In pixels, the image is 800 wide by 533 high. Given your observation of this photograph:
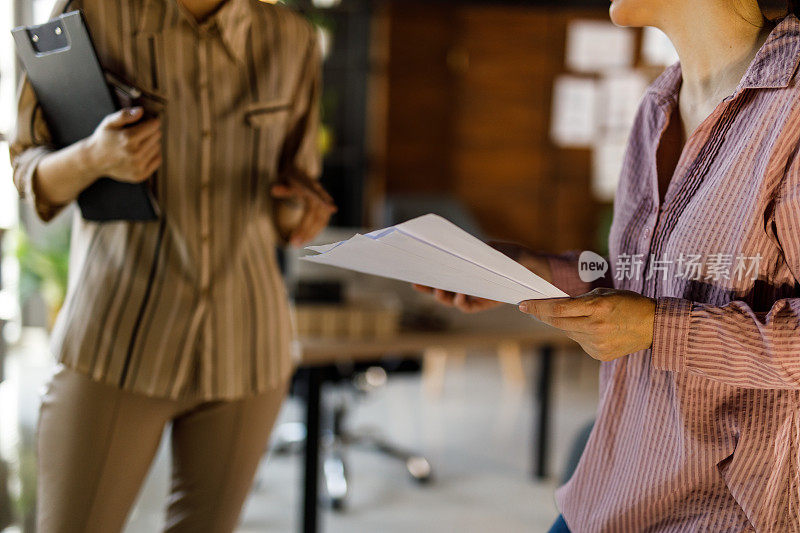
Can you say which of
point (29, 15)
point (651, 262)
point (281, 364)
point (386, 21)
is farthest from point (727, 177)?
point (386, 21)

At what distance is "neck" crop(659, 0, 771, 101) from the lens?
36.2 inches

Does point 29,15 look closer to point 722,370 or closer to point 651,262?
point 651,262

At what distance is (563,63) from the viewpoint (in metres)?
6.07

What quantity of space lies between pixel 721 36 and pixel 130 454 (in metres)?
1.01

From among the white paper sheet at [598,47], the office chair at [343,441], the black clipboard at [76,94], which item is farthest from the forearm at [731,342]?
the white paper sheet at [598,47]

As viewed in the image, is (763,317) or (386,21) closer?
(763,317)

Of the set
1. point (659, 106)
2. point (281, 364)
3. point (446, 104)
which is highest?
point (659, 106)

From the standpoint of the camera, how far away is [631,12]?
3.16 ft

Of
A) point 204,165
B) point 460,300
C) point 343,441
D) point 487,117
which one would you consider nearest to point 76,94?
point 204,165

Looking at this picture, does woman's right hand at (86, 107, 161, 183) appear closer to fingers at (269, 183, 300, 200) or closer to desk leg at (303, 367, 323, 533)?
fingers at (269, 183, 300, 200)

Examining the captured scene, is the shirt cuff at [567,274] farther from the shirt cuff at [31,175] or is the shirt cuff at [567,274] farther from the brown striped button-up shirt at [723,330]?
the shirt cuff at [31,175]

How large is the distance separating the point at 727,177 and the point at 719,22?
0.70ft

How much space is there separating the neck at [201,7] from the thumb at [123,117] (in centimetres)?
21

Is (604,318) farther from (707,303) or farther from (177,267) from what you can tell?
(177,267)
